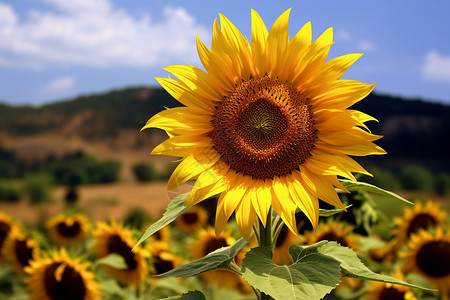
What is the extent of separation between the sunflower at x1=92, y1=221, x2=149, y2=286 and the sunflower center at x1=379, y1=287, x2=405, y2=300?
2.00m

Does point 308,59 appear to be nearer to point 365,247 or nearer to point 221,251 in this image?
point 221,251

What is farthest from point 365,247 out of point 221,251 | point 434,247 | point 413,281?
point 221,251

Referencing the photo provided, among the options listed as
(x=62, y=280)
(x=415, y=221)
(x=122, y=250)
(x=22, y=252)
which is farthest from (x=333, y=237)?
(x=22, y=252)

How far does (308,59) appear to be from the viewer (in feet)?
6.51

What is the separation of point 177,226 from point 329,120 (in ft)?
18.1

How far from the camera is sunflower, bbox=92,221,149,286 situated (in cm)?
416

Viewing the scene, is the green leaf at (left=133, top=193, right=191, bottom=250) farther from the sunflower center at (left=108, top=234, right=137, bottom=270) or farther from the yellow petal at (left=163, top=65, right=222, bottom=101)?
the sunflower center at (left=108, top=234, right=137, bottom=270)

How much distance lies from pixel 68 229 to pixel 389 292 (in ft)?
13.1

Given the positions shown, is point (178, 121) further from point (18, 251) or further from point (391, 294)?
point (18, 251)

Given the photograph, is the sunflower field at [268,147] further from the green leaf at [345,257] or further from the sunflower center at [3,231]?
the sunflower center at [3,231]

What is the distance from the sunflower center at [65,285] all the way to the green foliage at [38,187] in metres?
21.7

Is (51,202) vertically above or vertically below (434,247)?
below

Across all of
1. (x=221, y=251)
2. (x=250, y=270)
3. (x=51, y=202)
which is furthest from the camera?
(x=51, y=202)

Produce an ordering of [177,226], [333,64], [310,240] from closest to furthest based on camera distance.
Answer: [333,64], [310,240], [177,226]
